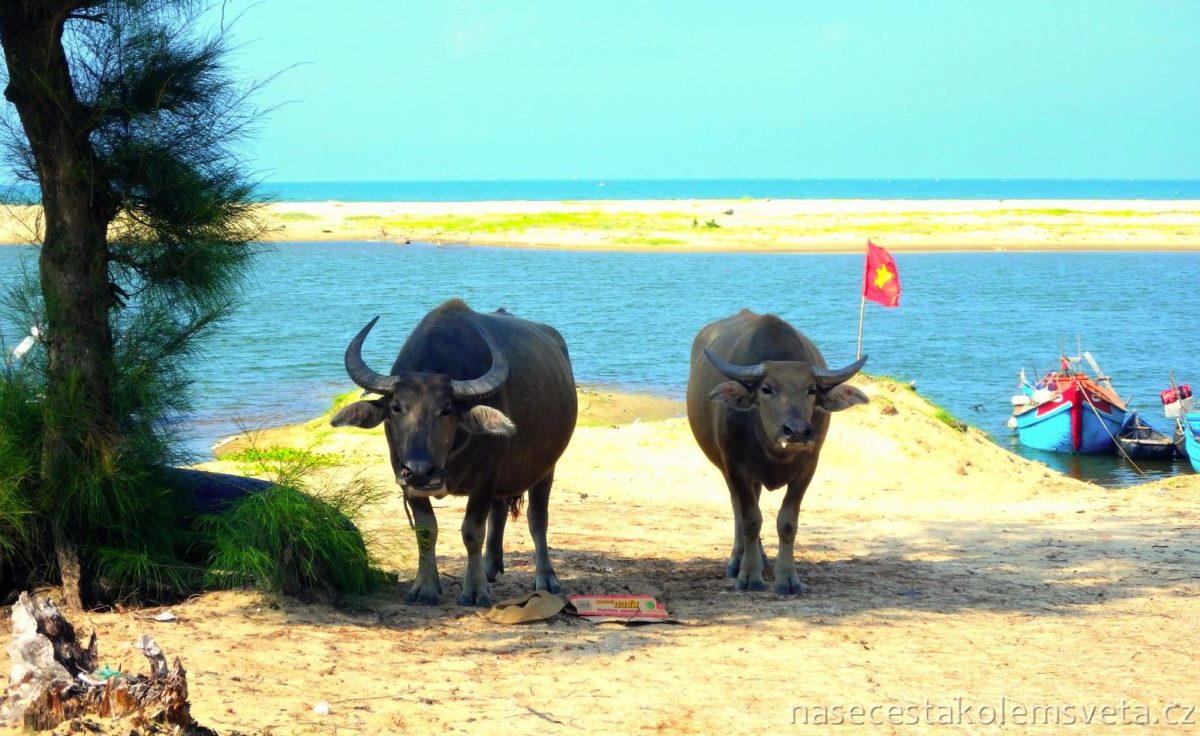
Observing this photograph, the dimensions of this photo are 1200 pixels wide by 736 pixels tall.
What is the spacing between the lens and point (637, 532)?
11914 millimetres

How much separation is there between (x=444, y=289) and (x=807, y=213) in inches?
1893

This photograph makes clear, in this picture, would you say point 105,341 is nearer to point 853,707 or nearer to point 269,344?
point 853,707

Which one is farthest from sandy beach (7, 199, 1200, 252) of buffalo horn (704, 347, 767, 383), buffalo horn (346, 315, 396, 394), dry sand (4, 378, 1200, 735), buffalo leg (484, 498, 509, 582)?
buffalo horn (346, 315, 396, 394)

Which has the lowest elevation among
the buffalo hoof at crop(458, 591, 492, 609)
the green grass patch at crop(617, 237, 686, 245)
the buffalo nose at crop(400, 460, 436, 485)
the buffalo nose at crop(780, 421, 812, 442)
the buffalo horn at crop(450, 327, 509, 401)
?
the buffalo hoof at crop(458, 591, 492, 609)

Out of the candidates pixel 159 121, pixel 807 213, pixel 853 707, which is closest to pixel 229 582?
pixel 159 121

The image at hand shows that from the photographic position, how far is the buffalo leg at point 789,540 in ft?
31.0

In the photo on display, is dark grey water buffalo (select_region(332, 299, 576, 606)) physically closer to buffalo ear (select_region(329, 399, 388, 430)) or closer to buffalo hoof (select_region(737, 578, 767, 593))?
buffalo ear (select_region(329, 399, 388, 430))

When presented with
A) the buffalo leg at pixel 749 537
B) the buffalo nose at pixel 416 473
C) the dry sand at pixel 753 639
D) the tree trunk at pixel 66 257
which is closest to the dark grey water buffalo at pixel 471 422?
the buffalo nose at pixel 416 473

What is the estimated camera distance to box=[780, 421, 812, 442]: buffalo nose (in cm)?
879

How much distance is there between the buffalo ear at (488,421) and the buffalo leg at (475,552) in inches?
27.4

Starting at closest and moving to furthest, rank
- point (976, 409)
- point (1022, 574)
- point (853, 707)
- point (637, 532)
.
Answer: point (853, 707), point (1022, 574), point (637, 532), point (976, 409)

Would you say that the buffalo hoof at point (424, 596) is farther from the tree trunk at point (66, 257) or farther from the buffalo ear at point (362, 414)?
the tree trunk at point (66, 257)

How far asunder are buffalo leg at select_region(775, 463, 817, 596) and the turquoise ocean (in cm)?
448

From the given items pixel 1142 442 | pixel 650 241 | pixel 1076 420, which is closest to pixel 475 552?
pixel 1076 420
